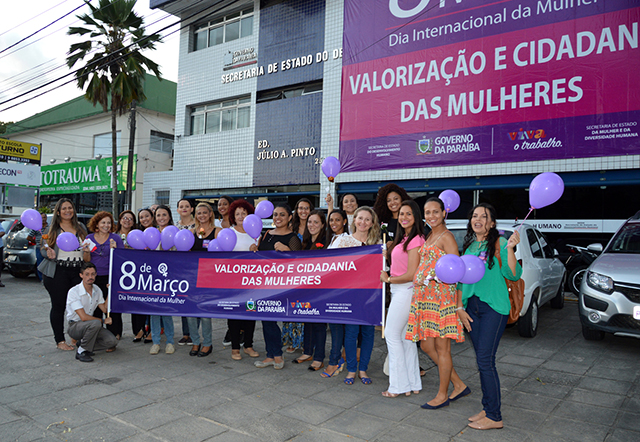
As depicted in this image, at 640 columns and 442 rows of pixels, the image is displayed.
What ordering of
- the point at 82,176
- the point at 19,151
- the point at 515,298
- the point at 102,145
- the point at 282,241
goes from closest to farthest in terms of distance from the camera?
1. the point at 515,298
2. the point at 282,241
3. the point at 19,151
4. the point at 82,176
5. the point at 102,145

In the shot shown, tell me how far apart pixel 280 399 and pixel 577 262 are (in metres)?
8.82

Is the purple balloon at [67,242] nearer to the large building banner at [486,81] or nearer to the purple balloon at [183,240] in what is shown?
the purple balloon at [183,240]

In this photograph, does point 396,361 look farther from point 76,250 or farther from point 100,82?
point 100,82

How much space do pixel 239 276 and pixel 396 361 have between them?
6.63 ft

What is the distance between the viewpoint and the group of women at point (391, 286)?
Answer: 11.5 ft

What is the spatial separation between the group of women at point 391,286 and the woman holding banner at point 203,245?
0.04 feet

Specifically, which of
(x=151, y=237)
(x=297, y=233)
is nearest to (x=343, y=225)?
(x=297, y=233)

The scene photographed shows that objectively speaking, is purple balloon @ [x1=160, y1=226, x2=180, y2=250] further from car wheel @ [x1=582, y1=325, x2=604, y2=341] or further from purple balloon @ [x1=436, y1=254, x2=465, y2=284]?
car wheel @ [x1=582, y1=325, x2=604, y2=341]

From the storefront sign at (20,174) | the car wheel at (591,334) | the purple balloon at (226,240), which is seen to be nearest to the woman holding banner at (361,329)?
the purple balloon at (226,240)

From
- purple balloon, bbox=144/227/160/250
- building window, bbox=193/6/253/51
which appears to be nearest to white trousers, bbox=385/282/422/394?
purple balloon, bbox=144/227/160/250

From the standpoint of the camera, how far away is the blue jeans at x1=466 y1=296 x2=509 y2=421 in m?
3.43

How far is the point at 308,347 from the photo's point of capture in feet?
17.0

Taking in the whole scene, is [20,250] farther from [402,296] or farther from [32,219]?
[402,296]

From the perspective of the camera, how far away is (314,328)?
498 centimetres
